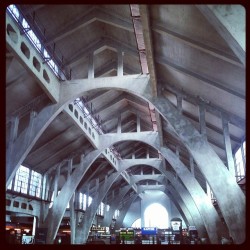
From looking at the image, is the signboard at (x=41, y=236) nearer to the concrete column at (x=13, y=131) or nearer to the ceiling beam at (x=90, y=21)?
the concrete column at (x=13, y=131)

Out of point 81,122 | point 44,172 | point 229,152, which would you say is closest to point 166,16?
point 229,152

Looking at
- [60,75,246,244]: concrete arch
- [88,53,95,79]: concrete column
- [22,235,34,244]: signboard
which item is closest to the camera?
[60,75,246,244]: concrete arch

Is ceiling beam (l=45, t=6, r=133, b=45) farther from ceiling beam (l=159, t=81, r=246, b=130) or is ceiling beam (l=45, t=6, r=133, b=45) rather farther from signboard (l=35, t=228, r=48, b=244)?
signboard (l=35, t=228, r=48, b=244)

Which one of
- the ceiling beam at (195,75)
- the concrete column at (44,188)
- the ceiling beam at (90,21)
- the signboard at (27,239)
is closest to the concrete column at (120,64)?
the ceiling beam at (90,21)

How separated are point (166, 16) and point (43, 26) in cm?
797

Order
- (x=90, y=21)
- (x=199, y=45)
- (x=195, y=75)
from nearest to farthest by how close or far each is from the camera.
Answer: (x=199, y=45), (x=195, y=75), (x=90, y=21)

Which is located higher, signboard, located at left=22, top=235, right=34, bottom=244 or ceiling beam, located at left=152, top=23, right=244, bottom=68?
ceiling beam, located at left=152, top=23, right=244, bottom=68

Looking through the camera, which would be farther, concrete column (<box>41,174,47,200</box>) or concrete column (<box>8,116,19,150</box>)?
concrete column (<box>41,174,47,200</box>)

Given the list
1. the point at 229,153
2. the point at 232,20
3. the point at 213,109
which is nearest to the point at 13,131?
the point at 213,109

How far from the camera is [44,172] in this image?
3244 centimetres

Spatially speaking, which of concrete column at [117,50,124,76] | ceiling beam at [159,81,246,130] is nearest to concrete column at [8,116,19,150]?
concrete column at [117,50,124,76]

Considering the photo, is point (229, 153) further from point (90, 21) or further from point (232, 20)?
point (90, 21)

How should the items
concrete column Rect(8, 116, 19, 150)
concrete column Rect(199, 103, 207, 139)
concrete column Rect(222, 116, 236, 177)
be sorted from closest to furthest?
concrete column Rect(222, 116, 236, 177) → concrete column Rect(199, 103, 207, 139) → concrete column Rect(8, 116, 19, 150)
